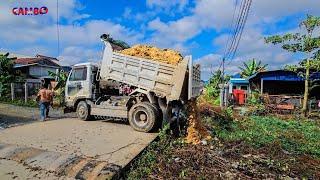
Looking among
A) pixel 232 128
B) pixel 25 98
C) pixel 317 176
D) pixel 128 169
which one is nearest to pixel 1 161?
pixel 128 169

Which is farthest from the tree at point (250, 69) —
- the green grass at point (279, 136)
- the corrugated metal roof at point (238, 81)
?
the green grass at point (279, 136)

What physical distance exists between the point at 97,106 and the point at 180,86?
3867 mm

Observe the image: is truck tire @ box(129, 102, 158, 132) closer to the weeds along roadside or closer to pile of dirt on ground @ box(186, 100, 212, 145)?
the weeds along roadside

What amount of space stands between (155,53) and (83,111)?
13.1 feet

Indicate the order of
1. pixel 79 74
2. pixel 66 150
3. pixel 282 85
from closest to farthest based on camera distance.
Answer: pixel 66 150
pixel 79 74
pixel 282 85

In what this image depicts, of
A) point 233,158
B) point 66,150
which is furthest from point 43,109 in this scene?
point 233,158

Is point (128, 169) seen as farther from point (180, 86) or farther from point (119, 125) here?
point (119, 125)

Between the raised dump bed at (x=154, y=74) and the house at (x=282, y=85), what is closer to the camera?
the raised dump bed at (x=154, y=74)

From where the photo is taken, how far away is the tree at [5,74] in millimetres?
24842

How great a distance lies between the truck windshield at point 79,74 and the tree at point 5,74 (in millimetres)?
12482

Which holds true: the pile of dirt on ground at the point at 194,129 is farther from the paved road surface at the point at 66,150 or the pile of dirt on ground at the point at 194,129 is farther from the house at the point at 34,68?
the house at the point at 34,68

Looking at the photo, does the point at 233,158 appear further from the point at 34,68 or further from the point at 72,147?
the point at 34,68

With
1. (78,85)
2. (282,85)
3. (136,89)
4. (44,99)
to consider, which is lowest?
(44,99)

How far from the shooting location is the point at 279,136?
11812 millimetres
